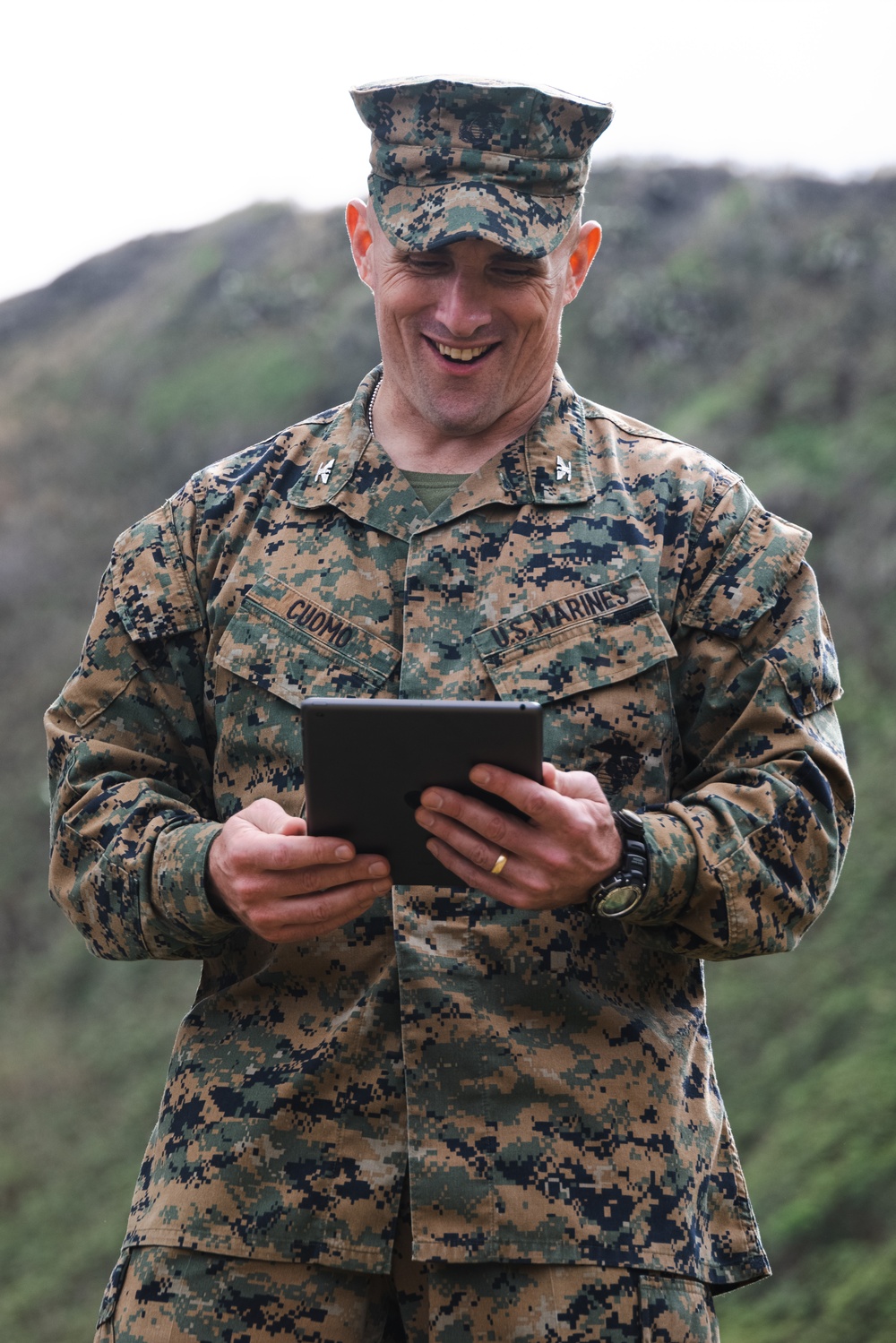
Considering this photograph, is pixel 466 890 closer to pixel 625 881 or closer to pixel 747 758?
pixel 625 881

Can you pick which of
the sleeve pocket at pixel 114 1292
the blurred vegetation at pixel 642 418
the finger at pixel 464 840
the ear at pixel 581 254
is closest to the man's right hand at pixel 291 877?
the finger at pixel 464 840

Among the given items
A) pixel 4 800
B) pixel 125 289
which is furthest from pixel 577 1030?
pixel 125 289

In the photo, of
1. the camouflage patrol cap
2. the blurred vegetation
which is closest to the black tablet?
the camouflage patrol cap

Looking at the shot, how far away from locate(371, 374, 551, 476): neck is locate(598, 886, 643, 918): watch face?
2.85ft

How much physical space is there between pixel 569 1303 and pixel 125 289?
13.3 m

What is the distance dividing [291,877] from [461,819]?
0.94ft

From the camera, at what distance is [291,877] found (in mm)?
2205

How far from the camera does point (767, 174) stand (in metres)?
12.3

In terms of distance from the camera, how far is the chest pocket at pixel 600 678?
249 centimetres

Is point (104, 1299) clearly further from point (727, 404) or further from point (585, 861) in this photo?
point (727, 404)

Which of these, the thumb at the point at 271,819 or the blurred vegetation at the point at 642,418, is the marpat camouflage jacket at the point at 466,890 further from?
the blurred vegetation at the point at 642,418

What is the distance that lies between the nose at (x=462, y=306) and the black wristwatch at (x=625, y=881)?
887 millimetres

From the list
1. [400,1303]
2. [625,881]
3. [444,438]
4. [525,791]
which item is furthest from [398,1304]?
[444,438]

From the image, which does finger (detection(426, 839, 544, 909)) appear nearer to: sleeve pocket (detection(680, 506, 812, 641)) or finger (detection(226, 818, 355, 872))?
finger (detection(226, 818, 355, 872))
